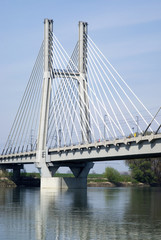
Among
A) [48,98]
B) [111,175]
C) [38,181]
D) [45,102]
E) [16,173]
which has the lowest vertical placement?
[38,181]

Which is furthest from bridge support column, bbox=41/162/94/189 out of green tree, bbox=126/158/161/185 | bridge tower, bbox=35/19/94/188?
green tree, bbox=126/158/161/185

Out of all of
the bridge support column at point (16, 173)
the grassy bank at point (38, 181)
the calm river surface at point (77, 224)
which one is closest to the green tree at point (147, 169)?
the grassy bank at point (38, 181)

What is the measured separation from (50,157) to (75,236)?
52.3m

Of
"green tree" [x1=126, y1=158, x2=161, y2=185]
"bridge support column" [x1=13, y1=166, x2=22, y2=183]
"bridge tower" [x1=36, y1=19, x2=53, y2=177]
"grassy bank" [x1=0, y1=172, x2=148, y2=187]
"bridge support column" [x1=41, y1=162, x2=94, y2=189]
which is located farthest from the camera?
"green tree" [x1=126, y1=158, x2=161, y2=185]

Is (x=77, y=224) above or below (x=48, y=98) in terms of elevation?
below

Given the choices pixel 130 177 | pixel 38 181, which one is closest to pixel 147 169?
pixel 130 177

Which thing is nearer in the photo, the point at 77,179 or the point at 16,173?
the point at 77,179

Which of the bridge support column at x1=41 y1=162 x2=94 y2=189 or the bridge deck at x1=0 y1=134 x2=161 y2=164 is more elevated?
the bridge deck at x1=0 y1=134 x2=161 y2=164

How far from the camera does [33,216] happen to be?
38.3m

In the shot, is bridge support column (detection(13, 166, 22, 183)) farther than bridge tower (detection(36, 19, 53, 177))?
Yes

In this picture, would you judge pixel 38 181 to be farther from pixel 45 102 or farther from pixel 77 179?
pixel 45 102

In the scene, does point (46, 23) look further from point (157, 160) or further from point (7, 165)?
point (157, 160)

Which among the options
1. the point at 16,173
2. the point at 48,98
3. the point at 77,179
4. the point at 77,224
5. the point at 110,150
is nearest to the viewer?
the point at 77,224

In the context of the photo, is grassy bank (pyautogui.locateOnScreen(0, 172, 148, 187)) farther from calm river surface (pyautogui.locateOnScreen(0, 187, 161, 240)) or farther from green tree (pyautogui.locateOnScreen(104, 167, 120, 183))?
calm river surface (pyautogui.locateOnScreen(0, 187, 161, 240))
